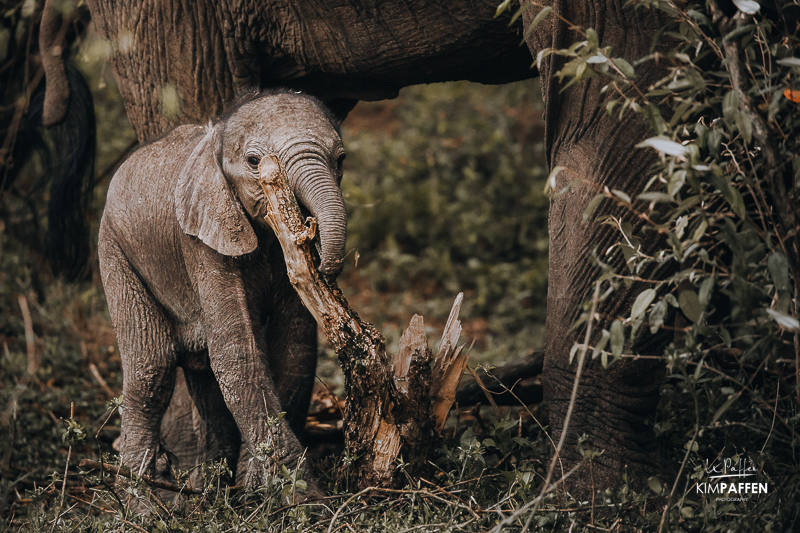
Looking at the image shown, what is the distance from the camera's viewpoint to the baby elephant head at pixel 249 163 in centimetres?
292

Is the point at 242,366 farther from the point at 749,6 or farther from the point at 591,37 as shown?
the point at 749,6

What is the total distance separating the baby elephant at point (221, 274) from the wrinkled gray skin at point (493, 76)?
1.55ft

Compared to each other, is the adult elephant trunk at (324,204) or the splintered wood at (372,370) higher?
the adult elephant trunk at (324,204)

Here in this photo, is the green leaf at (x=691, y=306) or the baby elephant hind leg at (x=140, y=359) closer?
the green leaf at (x=691, y=306)

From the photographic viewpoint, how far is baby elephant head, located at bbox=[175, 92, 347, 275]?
2918 millimetres

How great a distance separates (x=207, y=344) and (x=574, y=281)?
1274 millimetres

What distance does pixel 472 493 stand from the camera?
118 inches

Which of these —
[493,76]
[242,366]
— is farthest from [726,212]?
[242,366]

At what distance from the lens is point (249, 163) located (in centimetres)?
302

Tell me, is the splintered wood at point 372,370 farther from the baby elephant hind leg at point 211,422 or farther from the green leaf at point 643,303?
the green leaf at point 643,303

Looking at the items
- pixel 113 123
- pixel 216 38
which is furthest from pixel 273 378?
pixel 113 123

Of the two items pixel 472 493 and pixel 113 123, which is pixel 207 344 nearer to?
pixel 472 493
